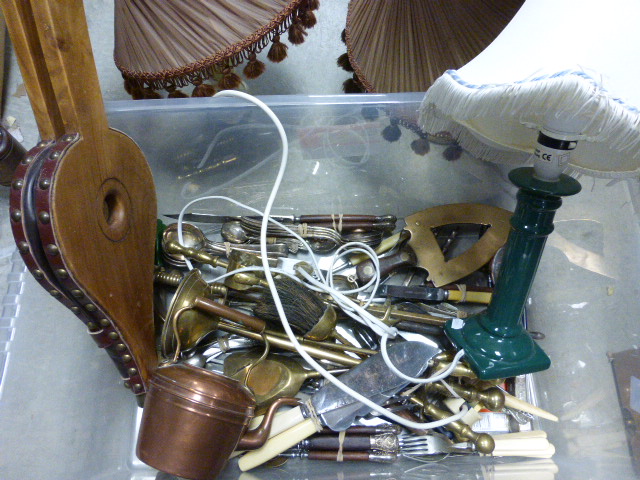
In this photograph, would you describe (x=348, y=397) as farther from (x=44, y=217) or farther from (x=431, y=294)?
(x=44, y=217)

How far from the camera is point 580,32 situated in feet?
1.53

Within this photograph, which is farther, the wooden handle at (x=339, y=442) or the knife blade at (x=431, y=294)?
the knife blade at (x=431, y=294)

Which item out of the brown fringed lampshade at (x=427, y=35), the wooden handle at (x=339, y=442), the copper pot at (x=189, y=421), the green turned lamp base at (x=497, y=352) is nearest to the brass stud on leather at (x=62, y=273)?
the copper pot at (x=189, y=421)

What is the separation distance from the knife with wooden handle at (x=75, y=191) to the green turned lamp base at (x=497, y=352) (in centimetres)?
44

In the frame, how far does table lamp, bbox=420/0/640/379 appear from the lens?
442 millimetres

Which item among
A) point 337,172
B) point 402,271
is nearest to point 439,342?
point 402,271

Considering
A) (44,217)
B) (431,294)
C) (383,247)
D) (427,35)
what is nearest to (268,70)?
(427,35)

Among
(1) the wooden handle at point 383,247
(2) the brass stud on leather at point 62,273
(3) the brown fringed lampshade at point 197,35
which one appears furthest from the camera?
(1) the wooden handle at point 383,247

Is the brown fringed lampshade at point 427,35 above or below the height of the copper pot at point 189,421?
above

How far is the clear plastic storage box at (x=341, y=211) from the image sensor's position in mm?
732

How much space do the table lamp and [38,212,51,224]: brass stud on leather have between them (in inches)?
17.0

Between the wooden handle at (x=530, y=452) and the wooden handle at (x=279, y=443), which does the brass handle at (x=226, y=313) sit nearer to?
the wooden handle at (x=279, y=443)

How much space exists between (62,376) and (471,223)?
0.72m

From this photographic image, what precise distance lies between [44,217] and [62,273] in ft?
0.21
